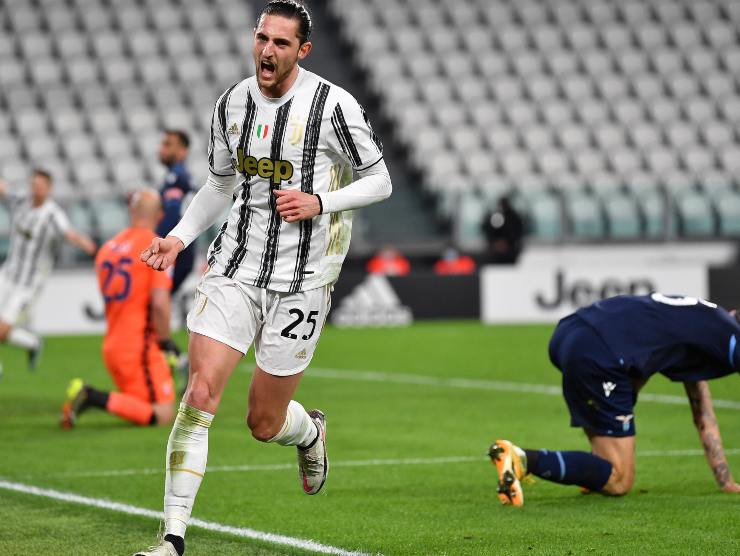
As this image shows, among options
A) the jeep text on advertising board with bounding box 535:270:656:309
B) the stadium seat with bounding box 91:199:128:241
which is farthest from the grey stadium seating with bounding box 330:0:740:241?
the stadium seat with bounding box 91:199:128:241

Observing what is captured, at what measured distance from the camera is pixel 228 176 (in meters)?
5.95

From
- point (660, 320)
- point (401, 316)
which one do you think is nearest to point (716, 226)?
point (401, 316)

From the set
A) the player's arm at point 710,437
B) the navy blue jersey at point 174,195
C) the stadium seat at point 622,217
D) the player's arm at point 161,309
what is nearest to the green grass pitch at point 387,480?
the player's arm at point 710,437

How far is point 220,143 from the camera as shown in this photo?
19.3 ft

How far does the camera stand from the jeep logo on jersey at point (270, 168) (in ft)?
18.7

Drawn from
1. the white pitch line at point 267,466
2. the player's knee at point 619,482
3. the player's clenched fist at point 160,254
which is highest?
the player's clenched fist at point 160,254

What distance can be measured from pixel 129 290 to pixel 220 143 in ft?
15.4

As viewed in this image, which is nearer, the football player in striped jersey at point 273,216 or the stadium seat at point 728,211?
the football player in striped jersey at point 273,216

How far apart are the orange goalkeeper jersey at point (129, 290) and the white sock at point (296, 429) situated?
4.03 m

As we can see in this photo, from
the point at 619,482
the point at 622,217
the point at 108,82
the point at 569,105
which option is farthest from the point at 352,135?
the point at 569,105

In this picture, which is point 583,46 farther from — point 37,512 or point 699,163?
point 37,512

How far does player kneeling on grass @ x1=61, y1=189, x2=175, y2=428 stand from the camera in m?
10.3

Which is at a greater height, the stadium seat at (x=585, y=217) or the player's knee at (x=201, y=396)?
the player's knee at (x=201, y=396)

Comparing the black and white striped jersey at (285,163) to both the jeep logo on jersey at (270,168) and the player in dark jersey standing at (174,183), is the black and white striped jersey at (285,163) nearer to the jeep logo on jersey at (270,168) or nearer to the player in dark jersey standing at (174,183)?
the jeep logo on jersey at (270,168)
